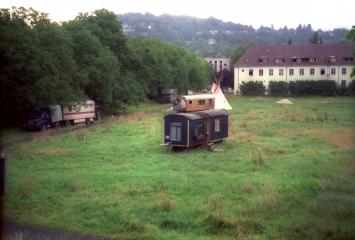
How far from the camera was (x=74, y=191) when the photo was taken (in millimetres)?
18000

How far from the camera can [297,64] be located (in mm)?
82312

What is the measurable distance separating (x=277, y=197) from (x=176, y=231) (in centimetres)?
468

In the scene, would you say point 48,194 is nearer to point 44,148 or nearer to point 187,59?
point 44,148

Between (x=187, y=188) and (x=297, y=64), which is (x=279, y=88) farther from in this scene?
(x=187, y=188)

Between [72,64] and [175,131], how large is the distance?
17560 mm

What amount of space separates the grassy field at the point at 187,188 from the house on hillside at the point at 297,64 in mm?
51993

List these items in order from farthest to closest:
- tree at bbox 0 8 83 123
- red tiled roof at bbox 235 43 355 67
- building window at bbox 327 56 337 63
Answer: red tiled roof at bbox 235 43 355 67 < building window at bbox 327 56 337 63 < tree at bbox 0 8 83 123

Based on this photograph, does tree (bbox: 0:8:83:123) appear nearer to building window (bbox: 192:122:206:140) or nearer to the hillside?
building window (bbox: 192:122:206:140)

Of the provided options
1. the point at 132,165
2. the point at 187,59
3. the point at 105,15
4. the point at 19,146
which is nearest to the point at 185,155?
the point at 132,165

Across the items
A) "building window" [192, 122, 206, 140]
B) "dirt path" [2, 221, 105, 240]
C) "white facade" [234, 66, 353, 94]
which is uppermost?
"white facade" [234, 66, 353, 94]

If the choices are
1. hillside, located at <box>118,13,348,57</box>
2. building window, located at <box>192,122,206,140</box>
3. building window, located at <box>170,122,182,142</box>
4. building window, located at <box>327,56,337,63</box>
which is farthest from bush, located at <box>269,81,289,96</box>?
building window, located at <box>170,122,182,142</box>

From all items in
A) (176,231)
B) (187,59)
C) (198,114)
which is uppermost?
(187,59)

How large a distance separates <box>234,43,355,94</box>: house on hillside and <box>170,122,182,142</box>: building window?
57.4 metres

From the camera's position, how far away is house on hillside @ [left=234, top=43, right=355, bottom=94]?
80312 mm
